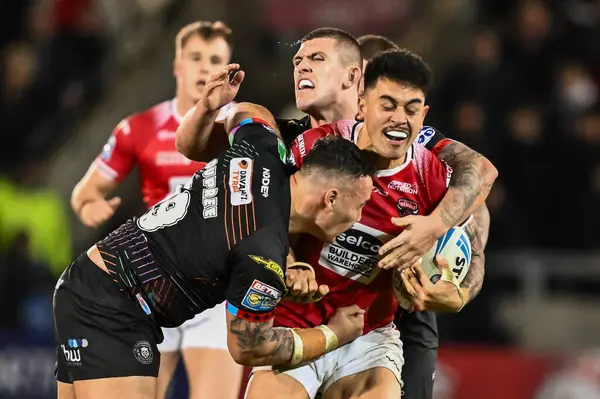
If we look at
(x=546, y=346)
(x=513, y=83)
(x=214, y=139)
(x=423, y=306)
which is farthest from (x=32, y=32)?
(x=423, y=306)

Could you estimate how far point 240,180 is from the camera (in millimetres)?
5641

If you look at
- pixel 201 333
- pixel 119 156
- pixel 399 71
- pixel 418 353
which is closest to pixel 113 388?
pixel 201 333

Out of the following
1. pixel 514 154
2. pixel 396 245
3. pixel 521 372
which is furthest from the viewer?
pixel 514 154

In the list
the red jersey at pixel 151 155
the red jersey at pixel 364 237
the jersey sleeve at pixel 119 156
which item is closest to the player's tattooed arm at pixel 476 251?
the red jersey at pixel 364 237

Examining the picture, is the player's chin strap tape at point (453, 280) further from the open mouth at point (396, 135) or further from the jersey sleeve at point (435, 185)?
the open mouth at point (396, 135)

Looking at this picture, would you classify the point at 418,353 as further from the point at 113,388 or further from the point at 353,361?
the point at 113,388

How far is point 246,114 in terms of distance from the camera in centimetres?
619

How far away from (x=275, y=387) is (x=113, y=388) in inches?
31.9

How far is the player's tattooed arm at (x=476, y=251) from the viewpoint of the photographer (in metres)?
6.14

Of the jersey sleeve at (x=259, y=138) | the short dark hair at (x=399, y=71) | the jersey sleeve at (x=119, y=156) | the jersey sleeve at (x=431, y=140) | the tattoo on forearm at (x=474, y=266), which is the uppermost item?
the short dark hair at (x=399, y=71)

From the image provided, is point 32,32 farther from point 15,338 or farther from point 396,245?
point 396,245

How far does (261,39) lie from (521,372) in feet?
16.0

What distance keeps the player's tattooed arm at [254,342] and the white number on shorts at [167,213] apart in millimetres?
543

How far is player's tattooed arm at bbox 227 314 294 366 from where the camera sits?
554 cm
